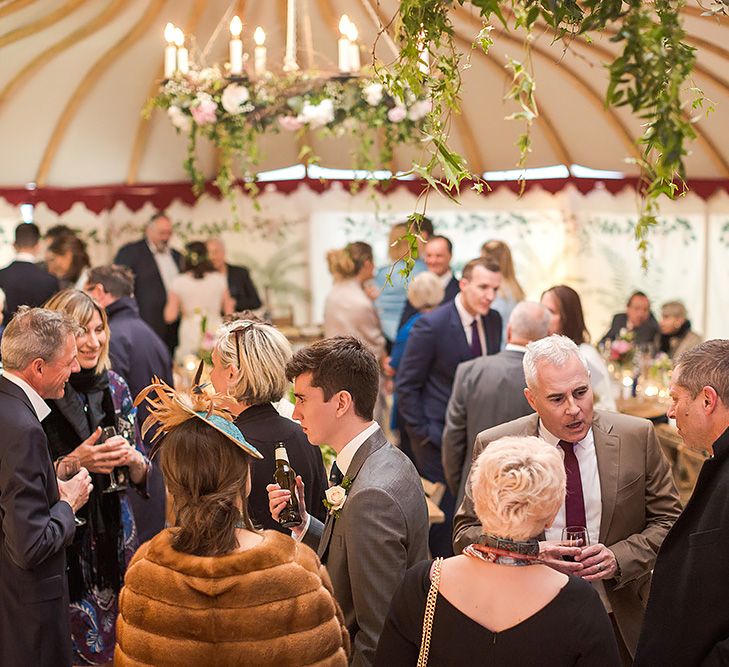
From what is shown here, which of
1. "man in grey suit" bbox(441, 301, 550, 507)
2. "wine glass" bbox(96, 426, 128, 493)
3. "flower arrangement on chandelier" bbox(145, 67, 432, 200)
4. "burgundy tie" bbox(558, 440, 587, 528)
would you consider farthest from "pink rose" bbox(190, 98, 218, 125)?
"burgundy tie" bbox(558, 440, 587, 528)

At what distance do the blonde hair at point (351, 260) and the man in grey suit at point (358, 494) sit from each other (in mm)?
4678

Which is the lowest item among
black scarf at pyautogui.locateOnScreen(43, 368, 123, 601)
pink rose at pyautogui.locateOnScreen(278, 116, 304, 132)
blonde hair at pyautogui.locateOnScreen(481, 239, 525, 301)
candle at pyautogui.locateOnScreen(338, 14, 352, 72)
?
black scarf at pyautogui.locateOnScreen(43, 368, 123, 601)

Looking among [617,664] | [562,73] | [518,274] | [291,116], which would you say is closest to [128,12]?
[291,116]

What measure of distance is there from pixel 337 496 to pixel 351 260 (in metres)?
4.95

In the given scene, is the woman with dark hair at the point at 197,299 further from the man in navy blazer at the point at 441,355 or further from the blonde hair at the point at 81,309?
the blonde hair at the point at 81,309

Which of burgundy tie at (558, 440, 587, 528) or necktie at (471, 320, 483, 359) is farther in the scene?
necktie at (471, 320, 483, 359)

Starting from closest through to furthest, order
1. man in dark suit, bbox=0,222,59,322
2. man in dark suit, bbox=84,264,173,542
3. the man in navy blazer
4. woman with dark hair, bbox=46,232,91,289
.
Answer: man in dark suit, bbox=84,264,173,542 → the man in navy blazer → man in dark suit, bbox=0,222,59,322 → woman with dark hair, bbox=46,232,91,289

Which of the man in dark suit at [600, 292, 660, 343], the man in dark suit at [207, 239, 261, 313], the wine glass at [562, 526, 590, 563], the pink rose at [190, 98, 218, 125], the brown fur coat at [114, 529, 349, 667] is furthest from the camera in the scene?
the man in dark suit at [207, 239, 261, 313]

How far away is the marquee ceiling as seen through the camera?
8.83 m

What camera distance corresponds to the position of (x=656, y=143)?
2.27 metres

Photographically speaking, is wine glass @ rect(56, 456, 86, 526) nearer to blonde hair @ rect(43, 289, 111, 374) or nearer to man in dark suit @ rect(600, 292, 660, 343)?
blonde hair @ rect(43, 289, 111, 374)

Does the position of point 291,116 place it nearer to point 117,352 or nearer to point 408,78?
point 117,352

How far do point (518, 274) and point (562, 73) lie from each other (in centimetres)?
208

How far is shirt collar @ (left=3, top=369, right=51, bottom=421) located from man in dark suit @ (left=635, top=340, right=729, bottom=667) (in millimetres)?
2023
